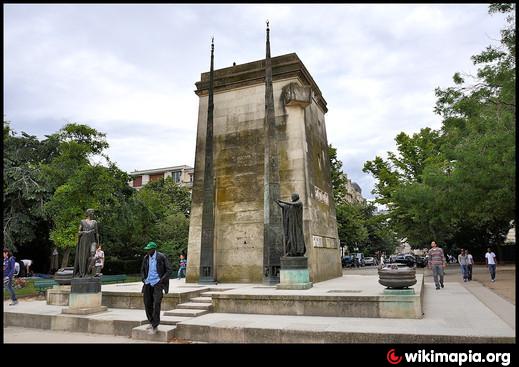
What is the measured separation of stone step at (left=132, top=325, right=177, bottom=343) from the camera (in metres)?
7.64

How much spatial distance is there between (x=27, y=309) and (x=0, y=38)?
6.90 metres

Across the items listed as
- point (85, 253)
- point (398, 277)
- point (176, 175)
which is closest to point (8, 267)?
point (85, 253)

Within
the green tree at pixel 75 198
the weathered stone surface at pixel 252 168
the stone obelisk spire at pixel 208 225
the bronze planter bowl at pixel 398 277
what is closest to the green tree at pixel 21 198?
the green tree at pixel 75 198

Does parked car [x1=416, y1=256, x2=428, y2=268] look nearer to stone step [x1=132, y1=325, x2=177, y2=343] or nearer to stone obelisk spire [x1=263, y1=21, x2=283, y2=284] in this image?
stone obelisk spire [x1=263, y1=21, x2=283, y2=284]

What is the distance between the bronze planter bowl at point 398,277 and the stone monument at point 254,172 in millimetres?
5199

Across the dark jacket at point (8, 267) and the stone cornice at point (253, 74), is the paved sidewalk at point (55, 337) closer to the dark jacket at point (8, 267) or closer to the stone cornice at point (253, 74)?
the dark jacket at point (8, 267)

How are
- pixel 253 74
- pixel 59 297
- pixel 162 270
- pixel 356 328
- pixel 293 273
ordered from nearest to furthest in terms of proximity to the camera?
pixel 356 328, pixel 162 270, pixel 293 273, pixel 59 297, pixel 253 74

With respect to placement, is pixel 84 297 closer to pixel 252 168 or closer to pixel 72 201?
pixel 252 168

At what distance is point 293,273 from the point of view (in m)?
11.1

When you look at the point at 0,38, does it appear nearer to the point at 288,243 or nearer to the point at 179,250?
the point at 288,243

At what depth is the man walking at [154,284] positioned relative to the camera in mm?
7793

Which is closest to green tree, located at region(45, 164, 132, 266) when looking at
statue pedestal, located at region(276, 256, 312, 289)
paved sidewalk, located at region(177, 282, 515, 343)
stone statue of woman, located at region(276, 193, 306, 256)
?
stone statue of woman, located at region(276, 193, 306, 256)

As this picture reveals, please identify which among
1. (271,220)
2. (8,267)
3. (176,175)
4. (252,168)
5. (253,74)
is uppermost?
(253,74)
